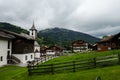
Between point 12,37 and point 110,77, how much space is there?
3570 cm

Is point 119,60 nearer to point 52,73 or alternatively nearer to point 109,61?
point 109,61

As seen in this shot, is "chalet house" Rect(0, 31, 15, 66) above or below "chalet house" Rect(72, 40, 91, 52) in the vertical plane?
below

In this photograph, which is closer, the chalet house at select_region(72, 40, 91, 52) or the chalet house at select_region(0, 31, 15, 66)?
the chalet house at select_region(0, 31, 15, 66)

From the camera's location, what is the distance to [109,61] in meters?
25.8

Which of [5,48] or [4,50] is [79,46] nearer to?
[5,48]

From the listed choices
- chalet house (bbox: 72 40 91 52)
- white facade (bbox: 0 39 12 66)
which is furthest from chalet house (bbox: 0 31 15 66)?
chalet house (bbox: 72 40 91 52)

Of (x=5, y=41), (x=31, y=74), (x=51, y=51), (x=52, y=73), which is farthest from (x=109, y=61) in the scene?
(x=51, y=51)

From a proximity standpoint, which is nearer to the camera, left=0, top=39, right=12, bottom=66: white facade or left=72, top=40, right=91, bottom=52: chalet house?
left=0, top=39, right=12, bottom=66: white facade

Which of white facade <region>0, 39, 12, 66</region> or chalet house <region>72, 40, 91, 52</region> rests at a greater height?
chalet house <region>72, 40, 91, 52</region>

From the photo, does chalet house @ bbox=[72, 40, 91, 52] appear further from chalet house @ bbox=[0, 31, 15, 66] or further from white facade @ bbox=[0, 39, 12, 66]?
white facade @ bbox=[0, 39, 12, 66]

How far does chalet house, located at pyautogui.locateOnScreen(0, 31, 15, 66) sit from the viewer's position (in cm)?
4284

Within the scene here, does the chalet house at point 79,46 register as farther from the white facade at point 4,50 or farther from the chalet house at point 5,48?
the white facade at point 4,50

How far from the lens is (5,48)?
4550cm

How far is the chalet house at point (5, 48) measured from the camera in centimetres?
4284
